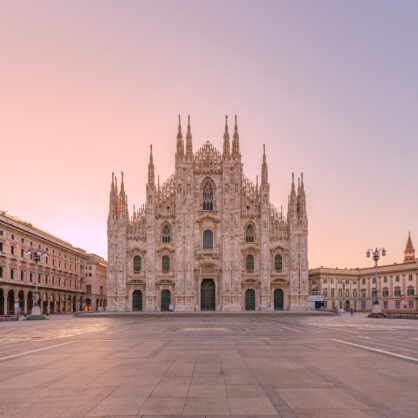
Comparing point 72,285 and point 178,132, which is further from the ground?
point 178,132

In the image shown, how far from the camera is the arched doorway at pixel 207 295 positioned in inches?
2456

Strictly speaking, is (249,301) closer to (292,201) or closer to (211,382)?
(292,201)

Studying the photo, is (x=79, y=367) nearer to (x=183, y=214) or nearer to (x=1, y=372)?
(x=1, y=372)

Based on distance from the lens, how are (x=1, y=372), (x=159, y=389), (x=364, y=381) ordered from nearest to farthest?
(x=159, y=389)
(x=364, y=381)
(x=1, y=372)

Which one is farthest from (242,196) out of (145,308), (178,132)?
(145,308)

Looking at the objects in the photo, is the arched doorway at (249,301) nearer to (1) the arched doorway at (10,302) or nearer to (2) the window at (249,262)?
(2) the window at (249,262)

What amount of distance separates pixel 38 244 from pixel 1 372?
60091 millimetres

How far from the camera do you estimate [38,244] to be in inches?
2653

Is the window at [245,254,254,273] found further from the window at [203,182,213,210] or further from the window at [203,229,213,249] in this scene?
the window at [203,182,213,210]

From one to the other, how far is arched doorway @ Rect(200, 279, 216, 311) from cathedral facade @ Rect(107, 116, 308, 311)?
0.13m

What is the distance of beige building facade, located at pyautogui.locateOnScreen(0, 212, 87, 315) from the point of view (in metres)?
56.6

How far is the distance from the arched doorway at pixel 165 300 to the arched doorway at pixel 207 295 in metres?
4.48

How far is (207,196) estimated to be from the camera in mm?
63906

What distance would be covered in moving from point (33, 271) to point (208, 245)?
2515 centimetres
